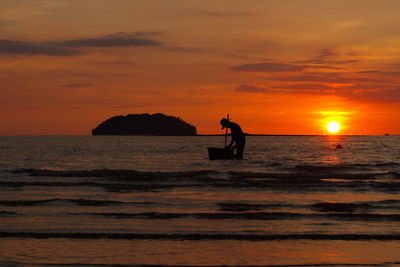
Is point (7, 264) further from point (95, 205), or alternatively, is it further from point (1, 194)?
point (1, 194)

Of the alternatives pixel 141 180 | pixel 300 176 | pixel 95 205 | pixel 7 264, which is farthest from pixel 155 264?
pixel 300 176

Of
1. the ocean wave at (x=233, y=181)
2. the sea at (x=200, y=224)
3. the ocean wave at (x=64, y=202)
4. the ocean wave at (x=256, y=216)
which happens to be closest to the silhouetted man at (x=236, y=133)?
the ocean wave at (x=233, y=181)

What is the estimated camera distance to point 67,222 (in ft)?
44.3

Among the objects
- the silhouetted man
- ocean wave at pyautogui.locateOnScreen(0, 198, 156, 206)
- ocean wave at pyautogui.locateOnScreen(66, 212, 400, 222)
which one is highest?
the silhouetted man

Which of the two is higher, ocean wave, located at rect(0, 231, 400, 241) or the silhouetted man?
the silhouetted man

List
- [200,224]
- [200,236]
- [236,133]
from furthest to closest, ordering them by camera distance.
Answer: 1. [236,133]
2. [200,224]
3. [200,236]

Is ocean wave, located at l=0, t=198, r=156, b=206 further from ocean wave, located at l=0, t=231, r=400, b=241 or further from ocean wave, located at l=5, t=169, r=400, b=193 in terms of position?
ocean wave, located at l=0, t=231, r=400, b=241

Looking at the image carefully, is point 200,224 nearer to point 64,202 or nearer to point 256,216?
point 256,216

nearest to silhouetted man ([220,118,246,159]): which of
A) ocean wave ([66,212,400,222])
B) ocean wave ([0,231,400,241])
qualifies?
ocean wave ([66,212,400,222])

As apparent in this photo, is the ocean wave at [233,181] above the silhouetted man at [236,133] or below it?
below

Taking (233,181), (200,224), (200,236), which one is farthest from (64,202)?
(233,181)

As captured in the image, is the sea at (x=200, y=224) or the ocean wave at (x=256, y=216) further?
the ocean wave at (x=256, y=216)

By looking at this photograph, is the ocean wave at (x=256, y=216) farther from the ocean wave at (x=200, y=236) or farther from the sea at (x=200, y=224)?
the ocean wave at (x=200, y=236)

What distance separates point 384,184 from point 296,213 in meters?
9.78
